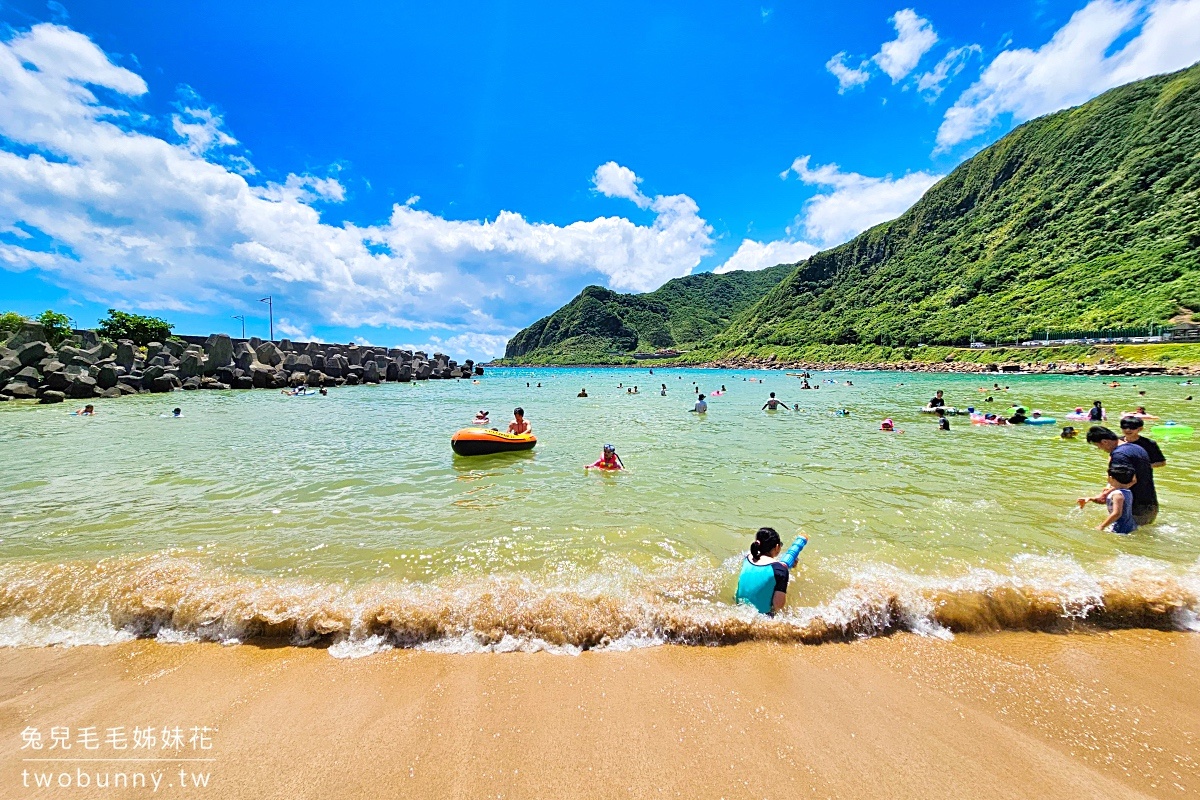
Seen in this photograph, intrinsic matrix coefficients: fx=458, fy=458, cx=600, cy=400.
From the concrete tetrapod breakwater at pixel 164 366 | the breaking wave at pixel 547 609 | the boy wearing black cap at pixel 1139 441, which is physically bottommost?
the breaking wave at pixel 547 609

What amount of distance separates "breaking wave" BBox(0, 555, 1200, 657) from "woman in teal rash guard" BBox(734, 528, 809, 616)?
0.14 m

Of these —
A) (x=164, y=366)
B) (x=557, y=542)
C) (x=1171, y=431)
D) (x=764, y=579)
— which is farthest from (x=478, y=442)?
(x=164, y=366)

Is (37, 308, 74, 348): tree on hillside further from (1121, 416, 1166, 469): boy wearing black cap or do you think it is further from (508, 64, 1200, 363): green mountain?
(508, 64, 1200, 363): green mountain

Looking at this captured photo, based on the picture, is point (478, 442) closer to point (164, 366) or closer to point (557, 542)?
point (557, 542)

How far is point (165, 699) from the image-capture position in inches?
141

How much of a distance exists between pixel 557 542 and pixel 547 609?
198cm

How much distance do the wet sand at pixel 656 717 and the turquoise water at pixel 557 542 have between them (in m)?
0.35

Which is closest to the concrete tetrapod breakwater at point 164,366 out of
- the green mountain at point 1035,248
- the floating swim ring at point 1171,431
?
the floating swim ring at point 1171,431

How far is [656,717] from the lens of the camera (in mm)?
3395

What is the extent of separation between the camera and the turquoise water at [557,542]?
4.60 m

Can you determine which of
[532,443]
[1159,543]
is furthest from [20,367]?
[1159,543]

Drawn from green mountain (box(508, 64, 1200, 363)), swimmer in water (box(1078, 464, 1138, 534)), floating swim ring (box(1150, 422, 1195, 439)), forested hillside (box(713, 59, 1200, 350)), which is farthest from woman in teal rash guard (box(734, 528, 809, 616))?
forested hillside (box(713, 59, 1200, 350))

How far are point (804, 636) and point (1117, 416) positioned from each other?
25546 mm

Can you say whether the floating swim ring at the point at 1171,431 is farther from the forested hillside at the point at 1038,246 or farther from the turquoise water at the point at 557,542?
the forested hillside at the point at 1038,246
